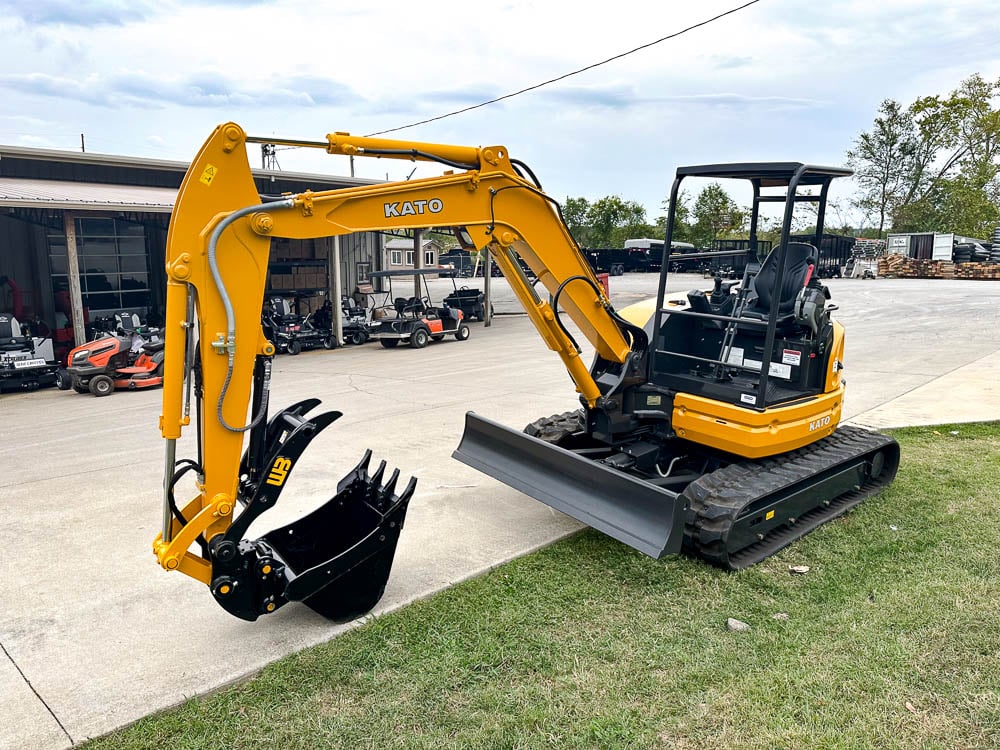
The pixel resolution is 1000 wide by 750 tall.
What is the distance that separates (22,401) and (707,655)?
39.8 feet

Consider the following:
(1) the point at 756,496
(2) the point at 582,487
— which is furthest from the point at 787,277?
(2) the point at 582,487

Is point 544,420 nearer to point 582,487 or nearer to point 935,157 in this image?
point 582,487

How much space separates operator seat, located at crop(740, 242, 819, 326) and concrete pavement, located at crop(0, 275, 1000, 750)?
2.28 meters

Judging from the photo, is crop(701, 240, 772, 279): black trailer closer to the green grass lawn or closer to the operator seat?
the operator seat

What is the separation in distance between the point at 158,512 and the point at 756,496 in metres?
4.82

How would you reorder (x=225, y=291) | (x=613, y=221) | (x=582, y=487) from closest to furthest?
(x=225, y=291) < (x=582, y=487) < (x=613, y=221)

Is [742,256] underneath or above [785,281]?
above

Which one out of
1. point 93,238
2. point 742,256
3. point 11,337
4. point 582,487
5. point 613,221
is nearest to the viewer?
point 582,487

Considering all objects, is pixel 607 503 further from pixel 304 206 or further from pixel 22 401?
pixel 22 401

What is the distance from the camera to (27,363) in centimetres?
1298

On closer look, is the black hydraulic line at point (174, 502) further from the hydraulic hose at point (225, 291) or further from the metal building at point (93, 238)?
the metal building at point (93, 238)

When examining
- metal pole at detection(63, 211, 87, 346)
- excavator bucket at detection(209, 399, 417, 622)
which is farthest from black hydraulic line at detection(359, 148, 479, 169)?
metal pole at detection(63, 211, 87, 346)

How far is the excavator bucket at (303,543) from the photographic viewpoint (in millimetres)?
4004

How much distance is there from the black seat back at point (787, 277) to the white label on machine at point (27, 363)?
12.3 m
